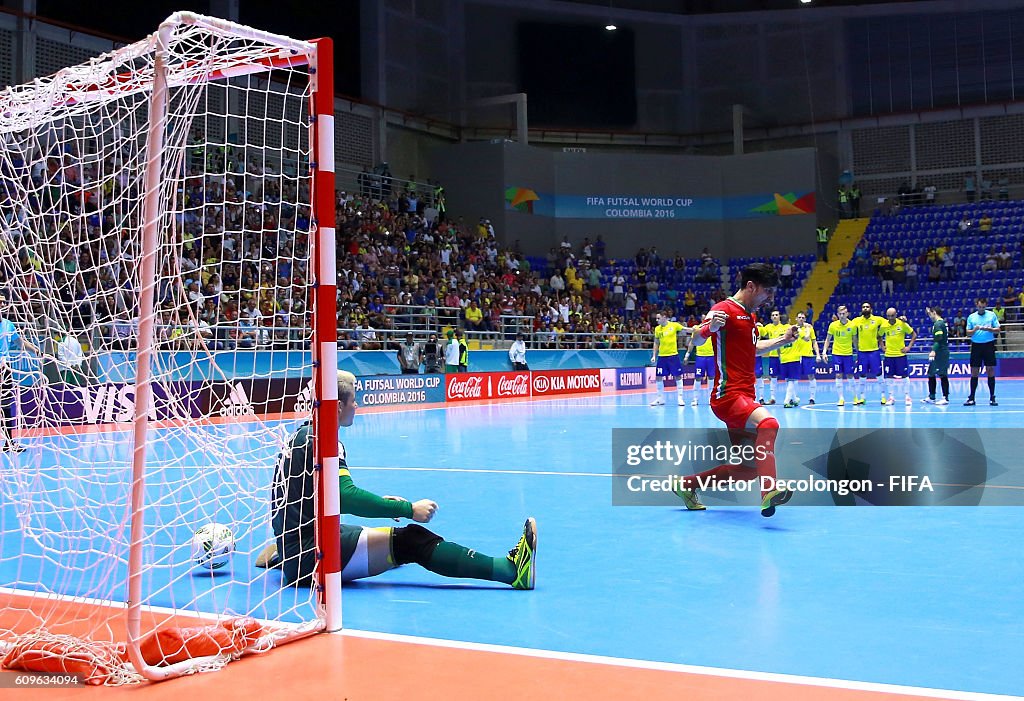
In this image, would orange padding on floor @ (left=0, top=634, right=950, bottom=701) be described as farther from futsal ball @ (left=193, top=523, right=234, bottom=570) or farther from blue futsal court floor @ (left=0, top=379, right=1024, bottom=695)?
futsal ball @ (left=193, top=523, right=234, bottom=570)

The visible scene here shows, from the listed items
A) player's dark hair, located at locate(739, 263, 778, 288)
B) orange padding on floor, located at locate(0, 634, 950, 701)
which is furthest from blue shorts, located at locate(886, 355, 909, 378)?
orange padding on floor, located at locate(0, 634, 950, 701)

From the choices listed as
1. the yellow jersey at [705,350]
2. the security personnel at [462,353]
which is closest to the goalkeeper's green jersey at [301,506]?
the yellow jersey at [705,350]

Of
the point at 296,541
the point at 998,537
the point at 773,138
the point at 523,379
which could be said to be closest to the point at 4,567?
the point at 296,541

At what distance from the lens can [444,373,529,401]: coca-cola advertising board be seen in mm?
25859

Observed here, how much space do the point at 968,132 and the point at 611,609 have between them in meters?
42.0

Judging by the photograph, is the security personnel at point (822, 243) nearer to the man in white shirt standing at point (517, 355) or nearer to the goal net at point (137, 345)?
the man in white shirt standing at point (517, 355)

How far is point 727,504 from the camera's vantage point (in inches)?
340

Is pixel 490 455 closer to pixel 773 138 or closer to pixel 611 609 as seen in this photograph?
pixel 611 609

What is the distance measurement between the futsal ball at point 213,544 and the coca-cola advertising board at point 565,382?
75.4ft

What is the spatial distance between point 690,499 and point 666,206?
117 ft

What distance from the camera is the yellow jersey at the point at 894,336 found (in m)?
20.7

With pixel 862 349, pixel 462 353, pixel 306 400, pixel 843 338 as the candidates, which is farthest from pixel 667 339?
pixel 306 400

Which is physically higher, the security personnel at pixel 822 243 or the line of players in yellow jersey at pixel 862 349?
the security personnel at pixel 822 243

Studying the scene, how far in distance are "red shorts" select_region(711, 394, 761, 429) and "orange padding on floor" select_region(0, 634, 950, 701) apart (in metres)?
4.21
